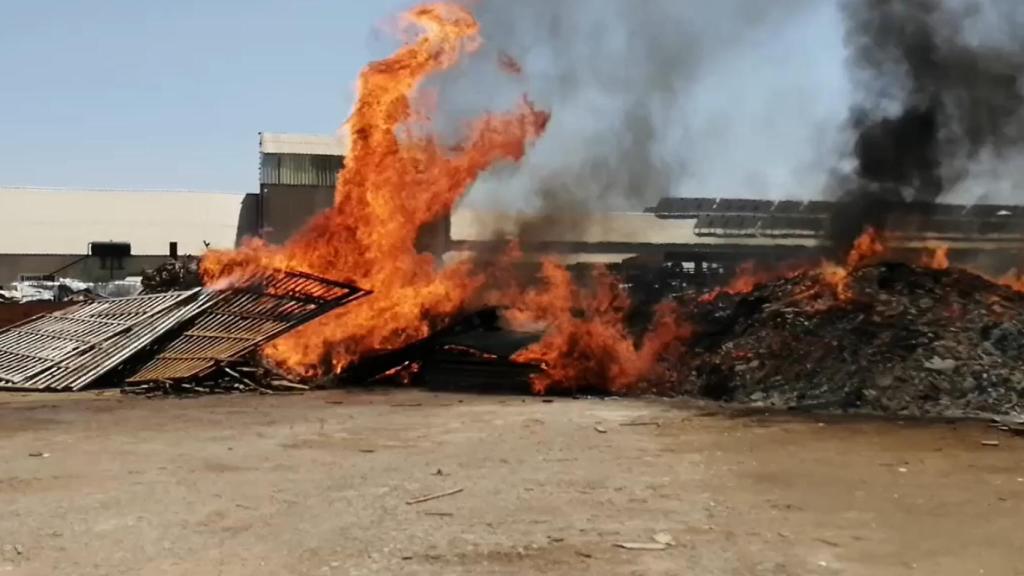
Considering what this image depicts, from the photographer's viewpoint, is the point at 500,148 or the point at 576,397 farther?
the point at 500,148

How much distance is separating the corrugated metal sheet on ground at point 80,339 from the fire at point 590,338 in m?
7.43

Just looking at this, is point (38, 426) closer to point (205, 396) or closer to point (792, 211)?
point (205, 396)

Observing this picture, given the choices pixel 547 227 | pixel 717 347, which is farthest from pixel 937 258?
pixel 547 227

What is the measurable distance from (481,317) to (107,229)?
30621mm

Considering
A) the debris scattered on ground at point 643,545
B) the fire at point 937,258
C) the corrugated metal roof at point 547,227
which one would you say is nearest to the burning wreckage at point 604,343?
the corrugated metal roof at point 547,227

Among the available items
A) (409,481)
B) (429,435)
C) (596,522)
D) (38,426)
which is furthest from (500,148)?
(596,522)

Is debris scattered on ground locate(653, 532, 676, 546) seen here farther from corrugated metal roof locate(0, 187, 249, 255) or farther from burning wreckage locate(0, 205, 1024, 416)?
corrugated metal roof locate(0, 187, 249, 255)

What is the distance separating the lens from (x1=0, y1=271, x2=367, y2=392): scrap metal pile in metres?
17.0

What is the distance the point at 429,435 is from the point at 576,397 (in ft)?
16.3

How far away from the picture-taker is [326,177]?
3788 cm

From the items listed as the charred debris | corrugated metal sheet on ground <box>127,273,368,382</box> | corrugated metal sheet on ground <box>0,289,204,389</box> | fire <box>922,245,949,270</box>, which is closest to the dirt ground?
the charred debris

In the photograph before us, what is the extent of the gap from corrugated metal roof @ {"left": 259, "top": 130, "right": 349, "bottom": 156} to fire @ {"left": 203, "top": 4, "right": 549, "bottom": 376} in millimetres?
19417

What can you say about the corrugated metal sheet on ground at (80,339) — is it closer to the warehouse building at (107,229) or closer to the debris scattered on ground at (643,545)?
the debris scattered on ground at (643,545)

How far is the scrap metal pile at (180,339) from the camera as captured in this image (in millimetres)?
17047
